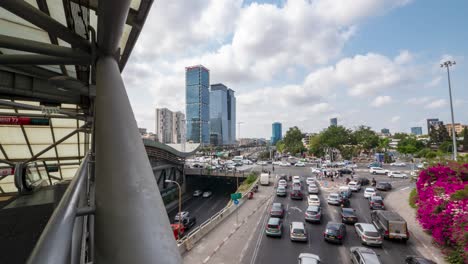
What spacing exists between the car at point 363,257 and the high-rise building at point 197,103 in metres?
114

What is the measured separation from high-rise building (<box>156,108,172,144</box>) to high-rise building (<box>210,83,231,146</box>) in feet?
84.3

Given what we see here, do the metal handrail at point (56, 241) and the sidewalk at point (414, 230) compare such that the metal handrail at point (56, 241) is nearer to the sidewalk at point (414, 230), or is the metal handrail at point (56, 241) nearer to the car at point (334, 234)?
the car at point (334, 234)

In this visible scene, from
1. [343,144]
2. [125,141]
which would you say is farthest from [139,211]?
[343,144]

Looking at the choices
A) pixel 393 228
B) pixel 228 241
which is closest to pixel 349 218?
pixel 393 228

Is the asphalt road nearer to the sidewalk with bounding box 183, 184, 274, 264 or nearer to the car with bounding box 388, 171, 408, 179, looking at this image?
the sidewalk with bounding box 183, 184, 274, 264

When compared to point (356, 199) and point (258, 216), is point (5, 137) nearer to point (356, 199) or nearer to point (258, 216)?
point (258, 216)

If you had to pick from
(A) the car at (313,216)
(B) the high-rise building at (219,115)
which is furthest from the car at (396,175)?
(B) the high-rise building at (219,115)

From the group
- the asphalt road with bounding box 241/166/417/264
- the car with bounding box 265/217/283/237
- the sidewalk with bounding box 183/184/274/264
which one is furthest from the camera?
the car with bounding box 265/217/283/237

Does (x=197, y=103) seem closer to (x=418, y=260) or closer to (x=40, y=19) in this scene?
(x=418, y=260)

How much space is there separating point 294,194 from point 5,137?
24.6 metres

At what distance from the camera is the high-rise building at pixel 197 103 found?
123m

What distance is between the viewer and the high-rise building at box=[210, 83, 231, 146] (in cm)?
14088

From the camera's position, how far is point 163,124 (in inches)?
5010

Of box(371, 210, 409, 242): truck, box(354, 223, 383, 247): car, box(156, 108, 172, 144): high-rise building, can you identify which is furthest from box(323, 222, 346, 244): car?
box(156, 108, 172, 144): high-rise building
